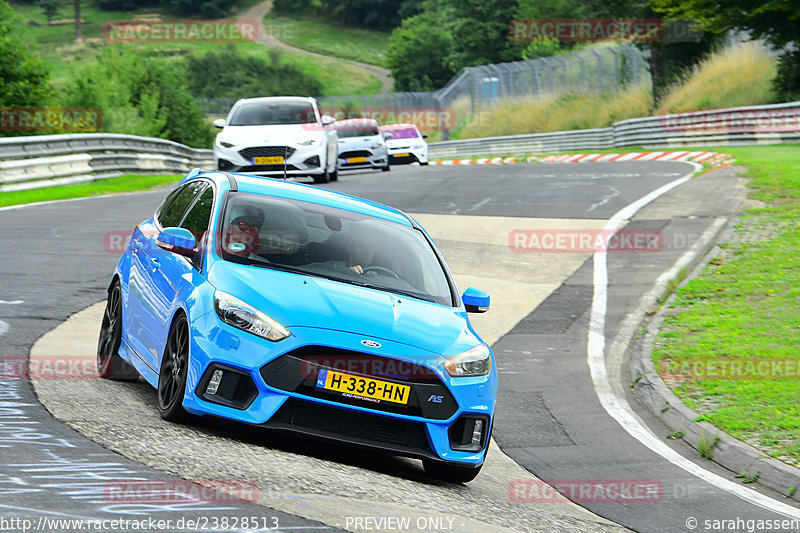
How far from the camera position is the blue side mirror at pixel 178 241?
7105mm

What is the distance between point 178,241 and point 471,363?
6.54ft

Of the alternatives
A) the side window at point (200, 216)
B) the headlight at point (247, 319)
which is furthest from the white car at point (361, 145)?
the headlight at point (247, 319)

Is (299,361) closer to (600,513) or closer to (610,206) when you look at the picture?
(600,513)

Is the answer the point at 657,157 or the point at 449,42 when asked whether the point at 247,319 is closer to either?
the point at 657,157

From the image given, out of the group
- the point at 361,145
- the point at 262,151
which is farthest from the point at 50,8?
the point at 262,151

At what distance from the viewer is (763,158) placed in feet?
88.6

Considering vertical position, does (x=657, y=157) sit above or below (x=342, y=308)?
below

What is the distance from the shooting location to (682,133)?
3772 cm

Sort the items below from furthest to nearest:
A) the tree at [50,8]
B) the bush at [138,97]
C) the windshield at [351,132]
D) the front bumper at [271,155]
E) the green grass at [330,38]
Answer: the green grass at [330,38] < the tree at [50,8] < the bush at [138,97] < the windshield at [351,132] < the front bumper at [271,155]

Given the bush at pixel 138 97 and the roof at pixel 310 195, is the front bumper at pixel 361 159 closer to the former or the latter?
the bush at pixel 138 97

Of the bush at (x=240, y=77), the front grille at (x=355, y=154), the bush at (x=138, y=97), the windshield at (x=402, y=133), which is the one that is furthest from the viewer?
the bush at (x=240, y=77)

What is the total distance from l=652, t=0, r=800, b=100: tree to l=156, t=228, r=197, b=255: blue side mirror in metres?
30.4

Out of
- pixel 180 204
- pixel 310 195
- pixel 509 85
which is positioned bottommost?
pixel 509 85

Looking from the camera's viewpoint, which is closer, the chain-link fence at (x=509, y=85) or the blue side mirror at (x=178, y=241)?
the blue side mirror at (x=178, y=241)
